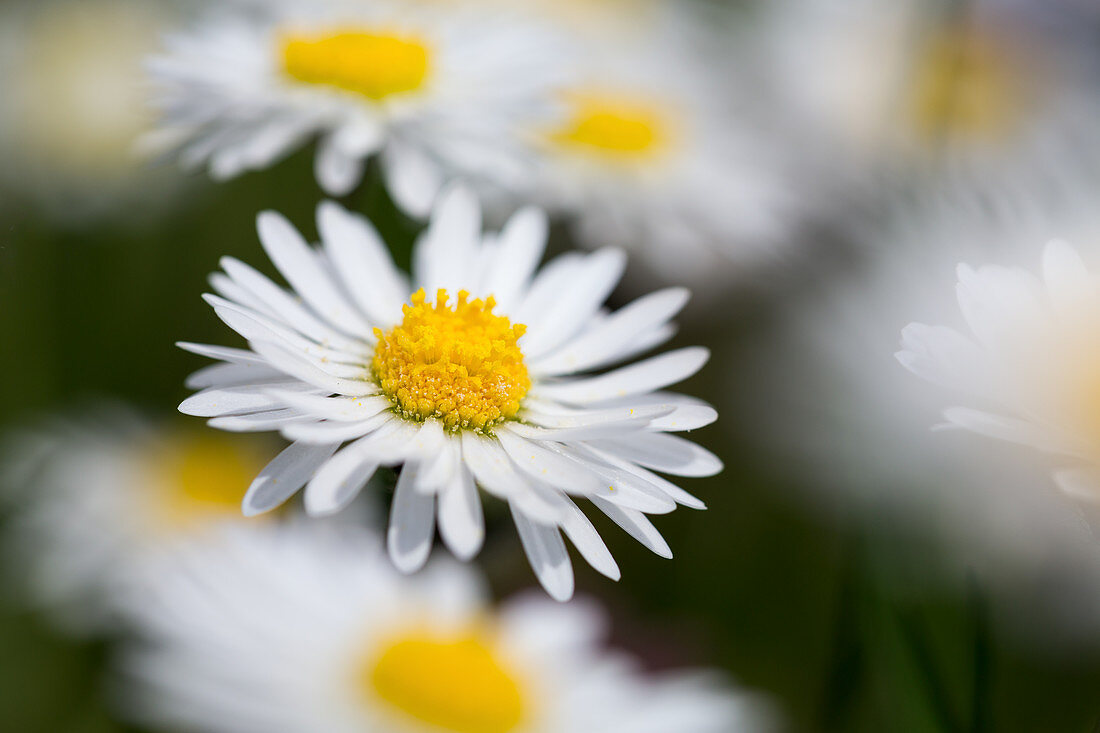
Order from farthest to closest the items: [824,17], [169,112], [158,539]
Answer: [824,17] → [158,539] → [169,112]

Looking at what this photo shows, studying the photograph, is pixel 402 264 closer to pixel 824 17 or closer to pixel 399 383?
pixel 399 383

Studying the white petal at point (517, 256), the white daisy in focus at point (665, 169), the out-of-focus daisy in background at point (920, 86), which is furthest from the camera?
the out-of-focus daisy in background at point (920, 86)

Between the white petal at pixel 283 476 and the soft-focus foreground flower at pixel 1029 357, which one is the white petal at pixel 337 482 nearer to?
the white petal at pixel 283 476

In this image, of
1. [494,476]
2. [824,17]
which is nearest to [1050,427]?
[494,476]

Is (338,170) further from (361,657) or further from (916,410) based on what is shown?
(916,410)

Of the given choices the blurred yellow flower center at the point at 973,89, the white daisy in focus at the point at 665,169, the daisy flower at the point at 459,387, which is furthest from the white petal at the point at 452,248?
the blurred yellow flower center at the point at 973,89

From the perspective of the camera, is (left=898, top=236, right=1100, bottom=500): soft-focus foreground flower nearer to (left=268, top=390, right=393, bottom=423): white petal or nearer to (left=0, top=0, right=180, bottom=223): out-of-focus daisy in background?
(left=268, top=390, right=393, bottom=423): white petal

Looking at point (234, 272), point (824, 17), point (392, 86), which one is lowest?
point (234, 272)

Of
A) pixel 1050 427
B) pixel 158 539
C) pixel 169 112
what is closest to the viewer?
pixel 1050 427
